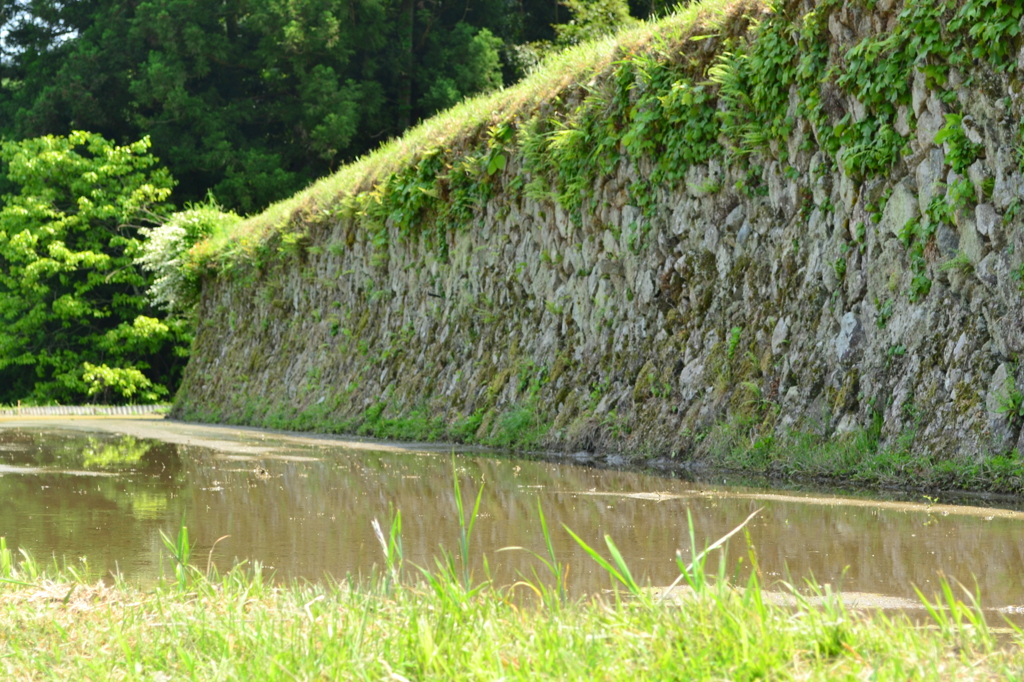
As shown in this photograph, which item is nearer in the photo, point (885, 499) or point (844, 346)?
point (885, 499)

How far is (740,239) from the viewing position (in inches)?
345

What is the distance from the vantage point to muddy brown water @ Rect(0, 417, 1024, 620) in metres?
3.94

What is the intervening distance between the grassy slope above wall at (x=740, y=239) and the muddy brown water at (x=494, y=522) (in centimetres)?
107

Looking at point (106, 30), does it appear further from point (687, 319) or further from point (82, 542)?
point (82, 542)

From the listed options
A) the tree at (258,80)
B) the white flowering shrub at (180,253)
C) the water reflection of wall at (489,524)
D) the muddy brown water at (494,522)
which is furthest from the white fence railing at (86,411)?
the water reflection of wall at (489,524)

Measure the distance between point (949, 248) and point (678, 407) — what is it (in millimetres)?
2848

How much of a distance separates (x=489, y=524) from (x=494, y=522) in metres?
0.07

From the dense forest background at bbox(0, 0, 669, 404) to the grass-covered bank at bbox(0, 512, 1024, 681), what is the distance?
92.8 ft

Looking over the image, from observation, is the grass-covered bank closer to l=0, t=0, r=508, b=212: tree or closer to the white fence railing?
the white fence railing

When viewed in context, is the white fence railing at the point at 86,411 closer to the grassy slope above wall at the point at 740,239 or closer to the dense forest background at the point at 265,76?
the dense forest background at the point at 265,76

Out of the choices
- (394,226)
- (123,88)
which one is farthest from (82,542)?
(123,88)

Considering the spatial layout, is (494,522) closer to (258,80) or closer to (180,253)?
(180,253)

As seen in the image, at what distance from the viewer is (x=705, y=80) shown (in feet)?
29.8

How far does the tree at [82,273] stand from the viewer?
31.7m
